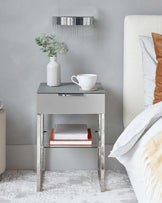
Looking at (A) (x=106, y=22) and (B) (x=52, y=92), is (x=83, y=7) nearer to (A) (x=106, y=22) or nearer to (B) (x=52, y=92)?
(A) (x=106, y=22)

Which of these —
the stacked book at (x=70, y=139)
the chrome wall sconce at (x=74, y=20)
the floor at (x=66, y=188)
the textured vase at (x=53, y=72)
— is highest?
the chrome wall sconce at (x=74, y=20)

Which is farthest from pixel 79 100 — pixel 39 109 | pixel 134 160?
pixel 134 160

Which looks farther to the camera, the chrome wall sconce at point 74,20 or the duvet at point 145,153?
the chrome wall sconce at point 74,20

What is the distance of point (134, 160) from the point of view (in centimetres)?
183

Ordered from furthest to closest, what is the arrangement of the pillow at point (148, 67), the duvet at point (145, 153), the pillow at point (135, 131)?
1. the pillow at point (148, 67)
2. the pillow at point (135, 131)
3. the duvet at point (145, 153)

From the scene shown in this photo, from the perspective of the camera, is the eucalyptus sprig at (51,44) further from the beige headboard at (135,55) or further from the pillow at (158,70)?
the pillow at (158,70)

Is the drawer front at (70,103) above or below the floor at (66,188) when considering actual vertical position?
above

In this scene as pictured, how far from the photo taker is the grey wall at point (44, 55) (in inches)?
102

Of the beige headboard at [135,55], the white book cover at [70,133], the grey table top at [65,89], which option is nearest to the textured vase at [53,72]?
the grey table top at [65,89]

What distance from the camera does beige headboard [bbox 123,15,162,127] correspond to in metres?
2.47

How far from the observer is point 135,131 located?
5.99ft

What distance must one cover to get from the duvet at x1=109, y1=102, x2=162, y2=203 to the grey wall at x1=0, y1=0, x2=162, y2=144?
2.57 feet

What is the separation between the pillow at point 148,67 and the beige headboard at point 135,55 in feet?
0.28

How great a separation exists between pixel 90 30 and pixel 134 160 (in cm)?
118
